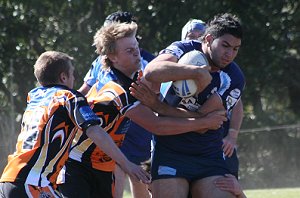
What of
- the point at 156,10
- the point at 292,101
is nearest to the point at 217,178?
the point at 156,10

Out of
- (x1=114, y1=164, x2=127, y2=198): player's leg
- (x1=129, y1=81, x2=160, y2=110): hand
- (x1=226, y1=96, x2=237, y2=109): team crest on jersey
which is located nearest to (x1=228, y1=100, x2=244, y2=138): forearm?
(x1=226, y1=96, x2=237, y2=109): team crest on jersey

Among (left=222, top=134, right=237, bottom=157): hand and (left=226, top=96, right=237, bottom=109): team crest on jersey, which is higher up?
(left=226, top=96, right=237, bottom=109): team crest on jersey

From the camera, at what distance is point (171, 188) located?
18.0 feet

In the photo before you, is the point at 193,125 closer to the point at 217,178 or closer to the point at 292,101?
the point at 217,178

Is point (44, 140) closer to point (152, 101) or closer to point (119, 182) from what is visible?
point (152, 101)

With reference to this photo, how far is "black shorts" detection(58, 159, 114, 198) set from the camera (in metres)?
5.93

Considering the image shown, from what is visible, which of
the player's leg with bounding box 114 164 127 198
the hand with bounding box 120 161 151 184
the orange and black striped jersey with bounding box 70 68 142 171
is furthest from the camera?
the player's leg with bounding box 114 164 127 198

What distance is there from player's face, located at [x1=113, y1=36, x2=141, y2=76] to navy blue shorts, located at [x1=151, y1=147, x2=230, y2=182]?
0.68 meters

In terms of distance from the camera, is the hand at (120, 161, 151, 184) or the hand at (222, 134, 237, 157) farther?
the hand at (222, 134, 237, 157)

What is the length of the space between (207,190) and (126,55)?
1.18 metres

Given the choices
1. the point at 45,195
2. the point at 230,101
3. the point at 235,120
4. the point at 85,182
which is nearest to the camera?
the point at 45,195

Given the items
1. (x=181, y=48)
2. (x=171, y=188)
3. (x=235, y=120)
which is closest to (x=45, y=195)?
(x=171, y=188)

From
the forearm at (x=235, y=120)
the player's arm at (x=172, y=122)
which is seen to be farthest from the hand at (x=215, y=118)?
the forearm at (x=235, y=120)

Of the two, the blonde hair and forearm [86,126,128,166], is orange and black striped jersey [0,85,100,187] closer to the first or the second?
forearm [86,126,128,166]
